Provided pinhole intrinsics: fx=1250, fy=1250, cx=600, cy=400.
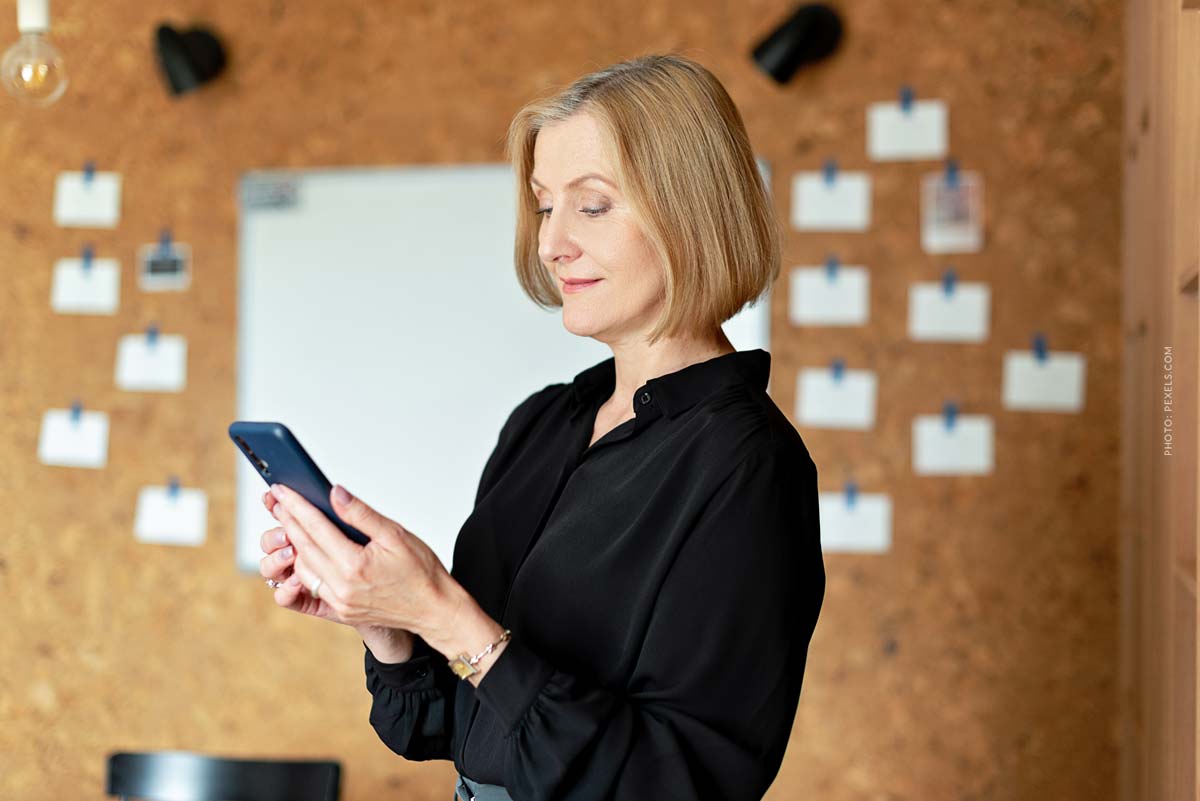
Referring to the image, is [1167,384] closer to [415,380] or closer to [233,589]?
[415,380]

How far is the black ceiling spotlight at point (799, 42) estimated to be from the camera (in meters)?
2.99

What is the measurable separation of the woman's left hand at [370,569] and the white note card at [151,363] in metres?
2.55

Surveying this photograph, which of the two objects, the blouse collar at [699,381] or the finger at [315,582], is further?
the blouse collar at [699,381]

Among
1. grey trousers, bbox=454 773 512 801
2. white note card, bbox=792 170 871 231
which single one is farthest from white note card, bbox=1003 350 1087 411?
grey trousers, bbox=454 773 512 801

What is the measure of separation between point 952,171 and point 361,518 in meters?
2.28

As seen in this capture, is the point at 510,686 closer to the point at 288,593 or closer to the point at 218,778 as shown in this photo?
the point at 288,593

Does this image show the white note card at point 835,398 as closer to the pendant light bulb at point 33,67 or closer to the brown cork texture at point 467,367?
the brown cork texture at point 467,367

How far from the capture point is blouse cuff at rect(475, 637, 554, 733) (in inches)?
44.9

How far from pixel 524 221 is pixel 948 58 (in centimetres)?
184

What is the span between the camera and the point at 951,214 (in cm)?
303

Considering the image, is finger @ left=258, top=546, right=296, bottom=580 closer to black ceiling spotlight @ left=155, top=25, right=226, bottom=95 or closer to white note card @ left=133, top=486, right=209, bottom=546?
white note card @ left=133, top=486, right=209, bottom=546

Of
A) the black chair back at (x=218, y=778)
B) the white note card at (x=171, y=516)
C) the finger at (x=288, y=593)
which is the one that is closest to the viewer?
the finger at (x=288, y=593)

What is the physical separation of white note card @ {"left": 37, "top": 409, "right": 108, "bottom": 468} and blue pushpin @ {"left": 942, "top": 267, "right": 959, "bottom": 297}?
7.68ft

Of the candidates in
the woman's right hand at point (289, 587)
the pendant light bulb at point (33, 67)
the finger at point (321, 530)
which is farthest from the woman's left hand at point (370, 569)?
the pendant light bulb at point (33, 67)
